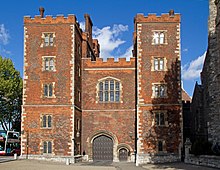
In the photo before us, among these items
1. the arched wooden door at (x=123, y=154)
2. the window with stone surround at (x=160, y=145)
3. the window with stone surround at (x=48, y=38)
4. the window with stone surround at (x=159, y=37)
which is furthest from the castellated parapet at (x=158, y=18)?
the arched wooden door at (x=123, y=154)

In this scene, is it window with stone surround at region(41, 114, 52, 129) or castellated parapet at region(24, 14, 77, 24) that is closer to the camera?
window with stone surround at region(41, 114, 52, 129)

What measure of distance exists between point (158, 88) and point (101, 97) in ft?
20.6

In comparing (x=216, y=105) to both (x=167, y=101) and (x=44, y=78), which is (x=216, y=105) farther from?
(x=44, y=78)

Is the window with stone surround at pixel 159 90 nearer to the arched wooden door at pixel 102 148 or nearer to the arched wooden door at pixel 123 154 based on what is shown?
the arched wooden door at pixel 123 154

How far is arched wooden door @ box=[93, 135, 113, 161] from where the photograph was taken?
3916 cm

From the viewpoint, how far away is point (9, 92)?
162 ft

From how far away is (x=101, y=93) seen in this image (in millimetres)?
39812

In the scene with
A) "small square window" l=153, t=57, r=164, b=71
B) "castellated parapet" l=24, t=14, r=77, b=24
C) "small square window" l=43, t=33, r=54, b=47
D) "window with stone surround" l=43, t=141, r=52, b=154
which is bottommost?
"window with stone surround" l=43, t=141, r=52, b=154

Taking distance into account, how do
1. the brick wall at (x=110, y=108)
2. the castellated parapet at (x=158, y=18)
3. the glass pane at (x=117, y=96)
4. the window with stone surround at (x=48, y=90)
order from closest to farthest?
the window with stone surround at (x=48, y=90) → the castellated parapet at (x=158, y=18) → the brick wall at (x=110, y=108) → the glass pane at (x=117, y=96)

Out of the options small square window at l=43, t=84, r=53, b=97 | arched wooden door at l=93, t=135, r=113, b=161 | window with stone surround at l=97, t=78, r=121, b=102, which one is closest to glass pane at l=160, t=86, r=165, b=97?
window with stone surround at l=97, t=78, r=121, b=102

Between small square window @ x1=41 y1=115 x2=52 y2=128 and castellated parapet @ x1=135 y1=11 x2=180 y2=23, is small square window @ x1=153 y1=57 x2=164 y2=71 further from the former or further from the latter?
small square window @ x1=41 y1=115 x2=52 y2=128

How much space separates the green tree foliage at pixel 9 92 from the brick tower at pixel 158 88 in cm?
1982

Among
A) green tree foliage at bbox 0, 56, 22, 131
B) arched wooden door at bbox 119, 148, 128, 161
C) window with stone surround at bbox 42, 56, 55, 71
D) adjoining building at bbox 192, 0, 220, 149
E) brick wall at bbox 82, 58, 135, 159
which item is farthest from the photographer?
green tree foliage at bbox 0, 56, 22, 131

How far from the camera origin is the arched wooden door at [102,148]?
3916 cm
